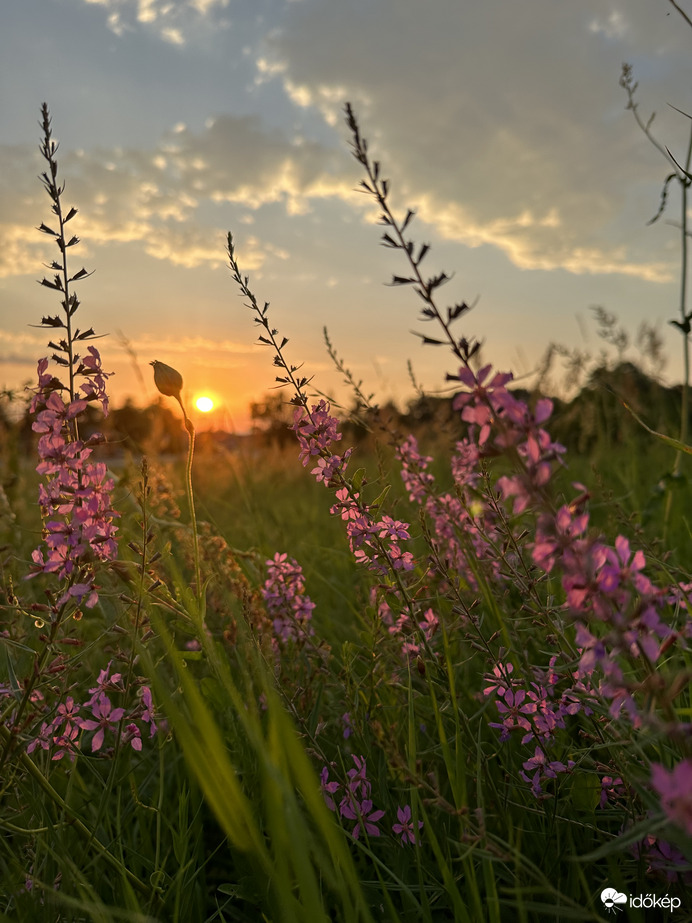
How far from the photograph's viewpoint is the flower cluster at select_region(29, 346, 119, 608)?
155 centimetres

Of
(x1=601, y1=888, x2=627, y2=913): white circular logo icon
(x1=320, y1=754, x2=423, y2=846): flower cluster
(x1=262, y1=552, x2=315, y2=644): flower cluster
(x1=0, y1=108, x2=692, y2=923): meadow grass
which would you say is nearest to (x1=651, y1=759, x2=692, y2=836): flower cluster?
(x1=0, y1=108, x2=692, y2=923): meadow grass

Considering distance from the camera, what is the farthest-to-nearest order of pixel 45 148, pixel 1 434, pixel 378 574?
pixel 1 434
pixel 378 574
pixel 45 148

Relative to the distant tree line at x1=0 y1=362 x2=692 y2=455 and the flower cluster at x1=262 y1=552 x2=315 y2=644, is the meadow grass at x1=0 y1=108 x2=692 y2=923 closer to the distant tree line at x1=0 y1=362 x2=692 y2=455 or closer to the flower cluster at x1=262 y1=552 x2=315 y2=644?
the flower cluster at x1=262 y1=552 x2=315 y2=644

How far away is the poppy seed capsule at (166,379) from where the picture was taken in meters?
1.81

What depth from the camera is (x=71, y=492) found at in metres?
1.60

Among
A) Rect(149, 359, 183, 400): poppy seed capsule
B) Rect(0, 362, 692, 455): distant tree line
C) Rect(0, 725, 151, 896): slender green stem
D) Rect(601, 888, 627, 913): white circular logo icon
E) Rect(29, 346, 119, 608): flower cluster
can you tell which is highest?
Rect(0, 362, 692, 455): distant tree line

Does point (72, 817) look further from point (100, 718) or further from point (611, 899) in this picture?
point (611, 899)

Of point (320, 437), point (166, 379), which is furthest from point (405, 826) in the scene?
point (166, 379)

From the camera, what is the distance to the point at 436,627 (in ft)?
7.18

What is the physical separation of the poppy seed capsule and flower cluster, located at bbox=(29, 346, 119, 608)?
168 millimetres

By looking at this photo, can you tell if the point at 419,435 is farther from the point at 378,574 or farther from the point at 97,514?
the point at 97,514

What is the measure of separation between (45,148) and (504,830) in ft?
7.12

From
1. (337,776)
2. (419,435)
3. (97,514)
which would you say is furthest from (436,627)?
(419,435)

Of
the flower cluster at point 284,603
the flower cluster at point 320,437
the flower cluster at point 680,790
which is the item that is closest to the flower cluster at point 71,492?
the flower cluster at point 320,437
